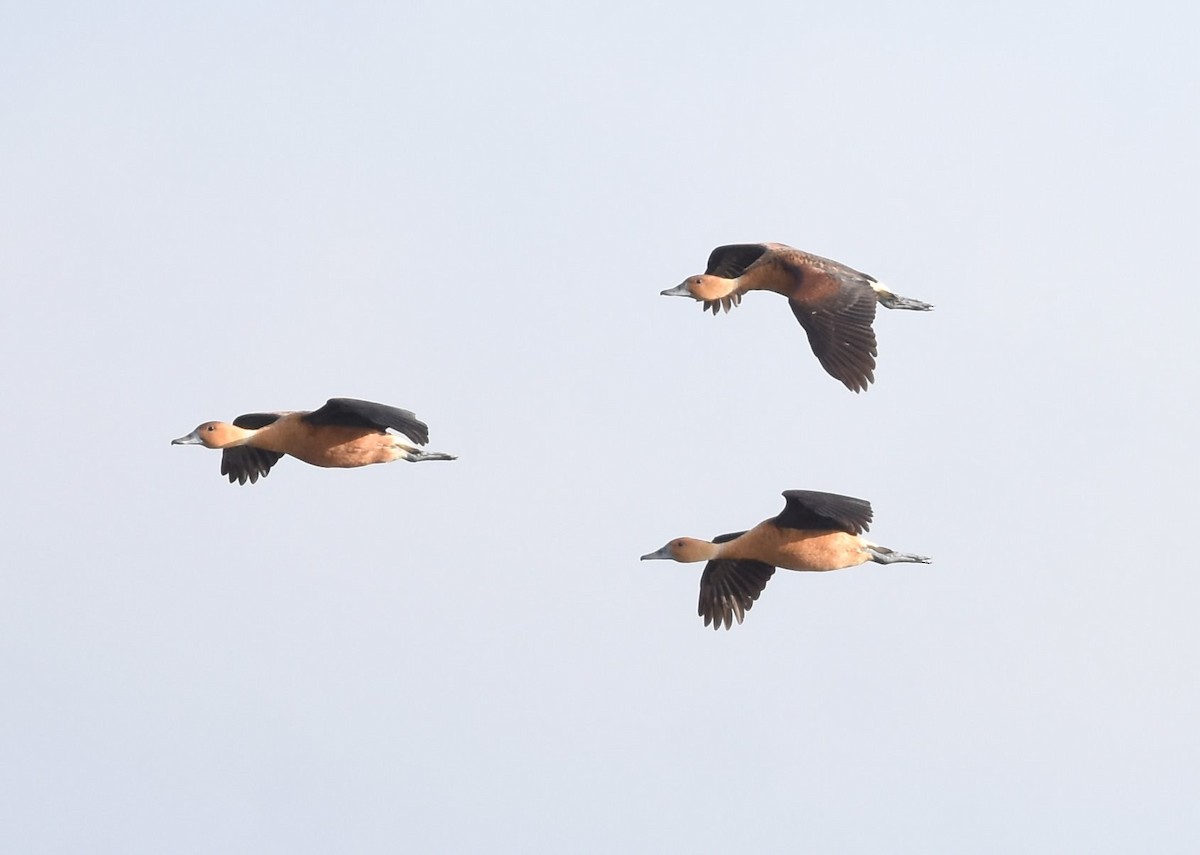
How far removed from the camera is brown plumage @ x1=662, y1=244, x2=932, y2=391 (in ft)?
78.6

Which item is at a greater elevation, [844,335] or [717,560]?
[844,335]

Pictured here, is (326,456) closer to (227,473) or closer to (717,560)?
(227,473)

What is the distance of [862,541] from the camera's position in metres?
23.8

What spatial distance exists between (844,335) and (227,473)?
280 inches

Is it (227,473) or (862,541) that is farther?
(227,473)

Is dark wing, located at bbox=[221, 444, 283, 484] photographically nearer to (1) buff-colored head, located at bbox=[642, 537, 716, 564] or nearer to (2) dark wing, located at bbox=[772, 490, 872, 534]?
(1) buff-colored head, located at bbox=[642, 537, 716, 564]

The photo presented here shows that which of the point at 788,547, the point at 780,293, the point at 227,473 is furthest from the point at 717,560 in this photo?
the point at 227,473

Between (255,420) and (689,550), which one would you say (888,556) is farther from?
(255,420)

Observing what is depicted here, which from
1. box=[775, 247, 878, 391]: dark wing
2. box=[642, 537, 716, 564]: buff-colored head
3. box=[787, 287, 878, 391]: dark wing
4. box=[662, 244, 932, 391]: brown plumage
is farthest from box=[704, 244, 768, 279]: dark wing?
box=[642, 537, 716, 564]: buff-colored head

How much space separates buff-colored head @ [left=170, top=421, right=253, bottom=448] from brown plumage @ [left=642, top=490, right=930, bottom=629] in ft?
15.3

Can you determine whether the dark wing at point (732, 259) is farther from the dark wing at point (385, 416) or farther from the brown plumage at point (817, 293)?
the dark wing at point (385, 416)

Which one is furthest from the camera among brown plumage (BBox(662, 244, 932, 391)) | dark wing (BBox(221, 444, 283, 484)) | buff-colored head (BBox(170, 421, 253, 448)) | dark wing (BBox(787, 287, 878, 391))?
dark wing (BBox(221, 444, 283, 484))

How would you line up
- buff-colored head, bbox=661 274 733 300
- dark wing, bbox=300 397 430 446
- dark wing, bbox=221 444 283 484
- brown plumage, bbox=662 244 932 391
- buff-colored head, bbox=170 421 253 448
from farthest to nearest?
buff-colored head, bbox=661 274 733 300 < dark wing, bbox=221 444 283 484 < buff-colored head, bbox=170 421 253 448 < brown plumage, bbox=662 244 932 391 < dark wing, bbox=300 397 430 446

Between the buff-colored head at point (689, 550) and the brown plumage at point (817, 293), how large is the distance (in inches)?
95.6
